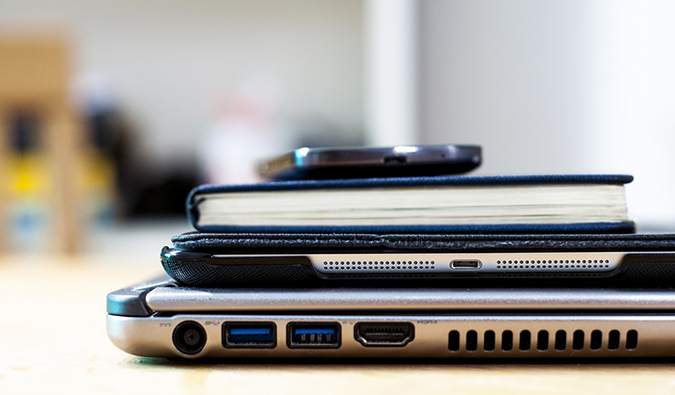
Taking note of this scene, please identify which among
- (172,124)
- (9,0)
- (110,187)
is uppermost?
(9,0)

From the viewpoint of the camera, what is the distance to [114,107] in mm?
2328

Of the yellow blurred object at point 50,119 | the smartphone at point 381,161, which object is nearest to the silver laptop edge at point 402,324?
the smartphone at point 381,161

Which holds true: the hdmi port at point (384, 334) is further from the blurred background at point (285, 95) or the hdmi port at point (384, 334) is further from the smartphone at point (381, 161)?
the blurred background at point (285, 95)

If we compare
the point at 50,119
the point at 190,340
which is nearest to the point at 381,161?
the point at 190,340

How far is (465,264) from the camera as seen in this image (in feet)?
1.21

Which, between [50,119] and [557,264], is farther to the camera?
[50,119]

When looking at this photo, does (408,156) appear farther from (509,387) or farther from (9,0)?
(9,0)

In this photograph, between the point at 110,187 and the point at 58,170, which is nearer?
the point at 58,170

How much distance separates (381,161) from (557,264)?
14 cm

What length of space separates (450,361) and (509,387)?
0.06 metres

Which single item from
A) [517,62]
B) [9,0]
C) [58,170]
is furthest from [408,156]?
[9,0]

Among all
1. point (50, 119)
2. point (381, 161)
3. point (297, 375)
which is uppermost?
point (50, 119)

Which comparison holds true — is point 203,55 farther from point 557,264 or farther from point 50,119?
point 557,264

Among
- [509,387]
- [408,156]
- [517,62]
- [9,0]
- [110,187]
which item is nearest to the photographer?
[509,387]
